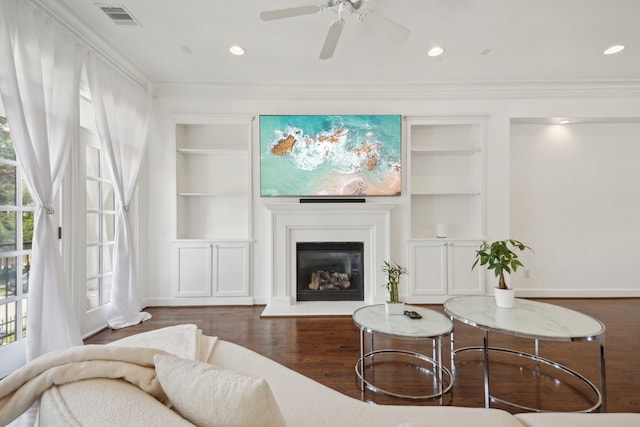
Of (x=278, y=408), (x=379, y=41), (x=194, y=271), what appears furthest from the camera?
(x=194, y=271)

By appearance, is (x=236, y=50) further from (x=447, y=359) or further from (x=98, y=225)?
(x=447, y=359)

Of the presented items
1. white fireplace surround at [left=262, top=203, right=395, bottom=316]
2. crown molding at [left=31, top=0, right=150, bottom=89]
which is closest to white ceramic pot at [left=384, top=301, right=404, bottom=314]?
white fireplace surround at [left=262, top=203, right=395, bottom=316]

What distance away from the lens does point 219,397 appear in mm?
637

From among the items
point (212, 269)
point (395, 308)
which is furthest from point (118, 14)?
point (395, 308)

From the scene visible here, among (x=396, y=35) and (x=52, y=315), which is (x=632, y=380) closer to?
(x=396, y=35)

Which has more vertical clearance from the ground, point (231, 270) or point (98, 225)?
point (98, 225)

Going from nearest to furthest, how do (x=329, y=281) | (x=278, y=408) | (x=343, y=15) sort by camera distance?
(x=278, y=408)
(x=343, y=15)
(x=329, y=281)

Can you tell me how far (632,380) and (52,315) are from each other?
4.15 m

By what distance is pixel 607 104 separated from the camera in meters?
3.53

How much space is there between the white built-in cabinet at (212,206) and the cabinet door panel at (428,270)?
2.16 metres

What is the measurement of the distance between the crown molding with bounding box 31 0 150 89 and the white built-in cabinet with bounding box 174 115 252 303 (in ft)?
2.01

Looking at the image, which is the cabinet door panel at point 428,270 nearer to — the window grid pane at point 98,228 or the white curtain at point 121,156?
the white curtain at point 121,156

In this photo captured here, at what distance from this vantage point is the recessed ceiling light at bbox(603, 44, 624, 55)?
2.75 m

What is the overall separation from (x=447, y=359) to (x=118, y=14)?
3.95 m
